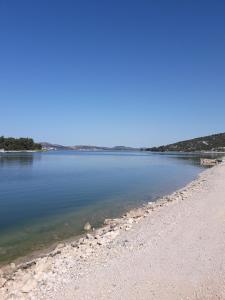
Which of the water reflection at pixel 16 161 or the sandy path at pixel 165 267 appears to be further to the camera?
the water reflection at pixel 16 161

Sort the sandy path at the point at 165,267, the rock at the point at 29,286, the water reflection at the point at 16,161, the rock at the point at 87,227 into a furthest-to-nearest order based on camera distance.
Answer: the water reflection at the point at 16,161
the rock at the point at 87,227
the rock at the point at 29,286
the sandy path at the point at 165,267

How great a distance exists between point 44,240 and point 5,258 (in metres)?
2.92

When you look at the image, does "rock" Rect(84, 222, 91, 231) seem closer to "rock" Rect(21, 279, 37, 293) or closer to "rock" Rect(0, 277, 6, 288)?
"rock" Rect(0, 277, 6, 288)

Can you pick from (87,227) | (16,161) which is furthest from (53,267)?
(16,161)

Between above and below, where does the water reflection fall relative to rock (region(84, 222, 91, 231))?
above

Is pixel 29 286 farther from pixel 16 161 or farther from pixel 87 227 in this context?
pixel 16 161

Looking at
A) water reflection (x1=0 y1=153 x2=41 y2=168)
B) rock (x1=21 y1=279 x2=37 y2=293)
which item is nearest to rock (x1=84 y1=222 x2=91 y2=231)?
rock (x1=21 y1=279 x2=37 y2=293)

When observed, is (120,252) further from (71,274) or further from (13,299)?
(13,299)

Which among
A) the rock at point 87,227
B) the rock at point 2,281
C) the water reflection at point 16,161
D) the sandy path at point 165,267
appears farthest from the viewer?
the water reflection at point 16,161

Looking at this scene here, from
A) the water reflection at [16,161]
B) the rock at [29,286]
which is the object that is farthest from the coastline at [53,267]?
the water reflection at [16,161]

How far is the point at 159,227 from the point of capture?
15.7m

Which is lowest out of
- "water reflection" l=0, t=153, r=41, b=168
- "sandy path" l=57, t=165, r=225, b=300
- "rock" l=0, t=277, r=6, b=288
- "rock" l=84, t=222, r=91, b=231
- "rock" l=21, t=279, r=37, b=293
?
"rock" l=84, t=222, r=91, b=231

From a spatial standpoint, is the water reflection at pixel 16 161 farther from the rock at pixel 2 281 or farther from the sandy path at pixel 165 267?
the rock at pixel 2 281

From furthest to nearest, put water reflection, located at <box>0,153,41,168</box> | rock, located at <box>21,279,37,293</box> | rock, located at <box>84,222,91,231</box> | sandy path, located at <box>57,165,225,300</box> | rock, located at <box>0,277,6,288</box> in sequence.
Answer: water reflection, located at <box>0,153,41,168</box>
rock, located at <box>84,222,91,231</box>
rock, located at <box>0,277,6,288</box>
rock, located at <box>21,279,37,293</box>
sandy path, located at <box>57,165,225,300</box>
